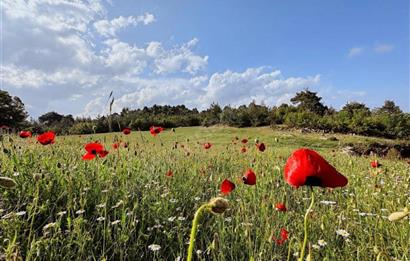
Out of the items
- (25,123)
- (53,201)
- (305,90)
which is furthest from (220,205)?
(305,90)

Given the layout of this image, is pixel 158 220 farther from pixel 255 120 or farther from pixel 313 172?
pixel 255 120

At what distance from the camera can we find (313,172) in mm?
1002

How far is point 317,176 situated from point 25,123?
21205 millimetres

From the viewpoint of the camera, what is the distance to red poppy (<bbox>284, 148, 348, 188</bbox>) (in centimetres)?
100

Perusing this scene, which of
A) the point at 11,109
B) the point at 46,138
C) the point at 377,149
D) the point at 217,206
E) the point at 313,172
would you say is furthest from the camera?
the point at 11,109

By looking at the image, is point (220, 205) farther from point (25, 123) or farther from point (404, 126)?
point (404, 126)

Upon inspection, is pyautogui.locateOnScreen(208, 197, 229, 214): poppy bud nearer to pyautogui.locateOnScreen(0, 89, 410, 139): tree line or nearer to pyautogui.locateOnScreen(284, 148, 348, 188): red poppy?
pyautogui.locateOnScreen(284, 148, 348, 188): red poppy

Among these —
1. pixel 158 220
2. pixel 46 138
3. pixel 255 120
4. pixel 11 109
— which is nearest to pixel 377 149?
pixel 255 120

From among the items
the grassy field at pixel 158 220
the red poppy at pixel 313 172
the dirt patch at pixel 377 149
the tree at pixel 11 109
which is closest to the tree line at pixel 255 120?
the tree at pixel 11 109

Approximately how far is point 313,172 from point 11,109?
78.6 feet

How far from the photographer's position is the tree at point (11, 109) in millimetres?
20191

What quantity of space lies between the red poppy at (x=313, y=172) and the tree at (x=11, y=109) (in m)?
22.1

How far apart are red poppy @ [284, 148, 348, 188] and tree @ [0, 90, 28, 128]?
2214 cm

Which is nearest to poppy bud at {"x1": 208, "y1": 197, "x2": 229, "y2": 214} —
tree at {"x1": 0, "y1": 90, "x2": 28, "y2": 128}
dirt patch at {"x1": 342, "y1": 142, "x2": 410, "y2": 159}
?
dirt patch at {"x1": 342, "y1": 142, "x2": 410, "y2": 159}
